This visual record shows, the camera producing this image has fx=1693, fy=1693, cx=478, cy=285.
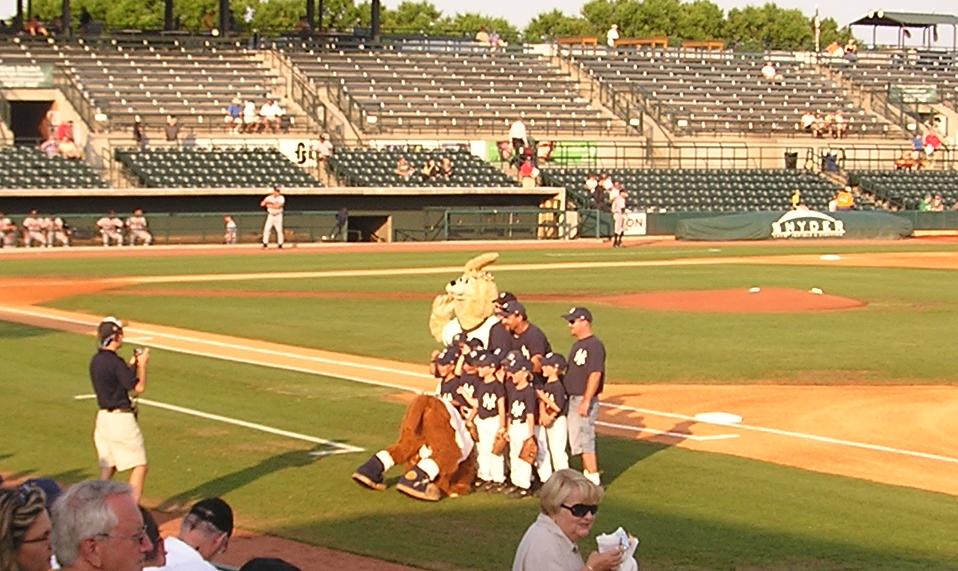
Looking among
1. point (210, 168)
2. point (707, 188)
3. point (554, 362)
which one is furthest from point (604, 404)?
point (707, 188)

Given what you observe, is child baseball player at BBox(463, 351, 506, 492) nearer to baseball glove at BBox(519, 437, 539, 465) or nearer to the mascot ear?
baseball glove at BBox(519, 437, 539, 465)

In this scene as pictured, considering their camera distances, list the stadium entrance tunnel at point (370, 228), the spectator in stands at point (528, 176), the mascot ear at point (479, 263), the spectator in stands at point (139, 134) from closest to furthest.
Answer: the mascot ear at point (479, 263), the spectator in stands at point (139, 134), the stadium entrance tunnel at point (370, 228), the spectator in stands at point (528, 176)

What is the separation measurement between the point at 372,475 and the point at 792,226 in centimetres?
4660

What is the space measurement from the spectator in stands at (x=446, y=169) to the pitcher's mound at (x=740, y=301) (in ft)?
77.0

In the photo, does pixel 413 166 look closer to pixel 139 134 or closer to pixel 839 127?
pixel 139 134

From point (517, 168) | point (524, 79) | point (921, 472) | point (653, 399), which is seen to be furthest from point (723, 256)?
point (921, 472)

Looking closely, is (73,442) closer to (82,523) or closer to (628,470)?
(628,470)

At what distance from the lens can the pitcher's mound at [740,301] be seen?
107 ft

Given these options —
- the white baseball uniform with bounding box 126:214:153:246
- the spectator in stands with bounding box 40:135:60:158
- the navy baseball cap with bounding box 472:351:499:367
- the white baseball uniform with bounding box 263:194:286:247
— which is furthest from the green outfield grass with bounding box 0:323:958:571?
the spectator in stands with bounding box 40:135:60:158

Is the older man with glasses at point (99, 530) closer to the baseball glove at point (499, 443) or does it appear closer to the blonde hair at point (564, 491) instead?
the blonde hair at point (564, 491)

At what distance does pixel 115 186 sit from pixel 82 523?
1939 inches

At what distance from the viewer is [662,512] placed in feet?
47.3

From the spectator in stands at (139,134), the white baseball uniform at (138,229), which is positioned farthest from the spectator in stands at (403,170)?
the white baseball uniform at (138,229)

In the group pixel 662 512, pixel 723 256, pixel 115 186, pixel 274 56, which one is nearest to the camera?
pixel 662 512
